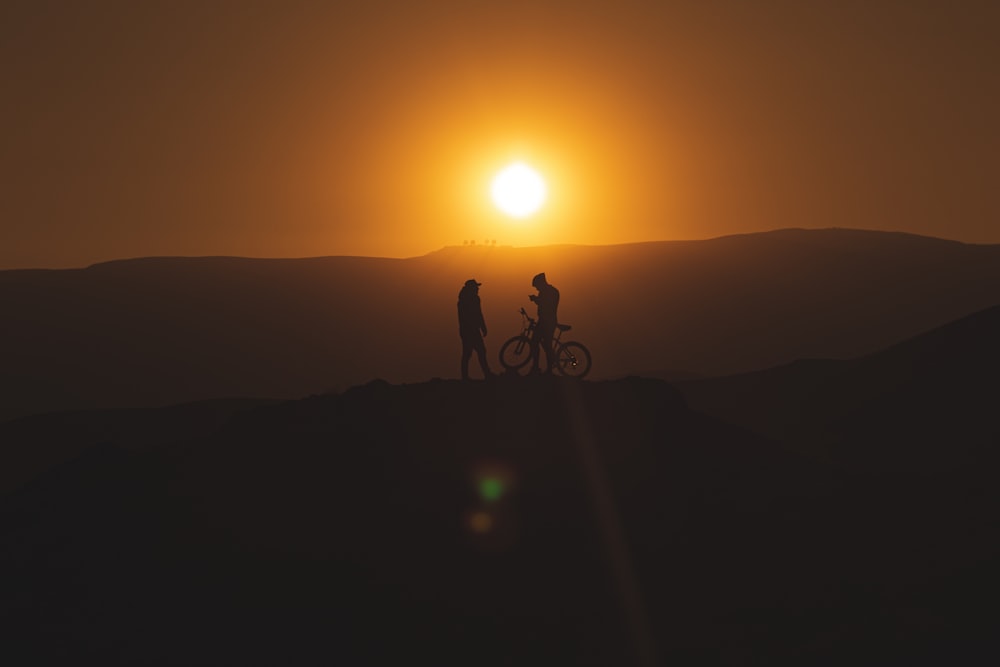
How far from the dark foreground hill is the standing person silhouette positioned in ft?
5.37

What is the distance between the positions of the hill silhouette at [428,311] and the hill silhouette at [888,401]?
56.0m

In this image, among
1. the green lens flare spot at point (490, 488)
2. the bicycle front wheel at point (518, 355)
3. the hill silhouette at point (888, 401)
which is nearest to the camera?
the green lens flare spot at point (490, 488)

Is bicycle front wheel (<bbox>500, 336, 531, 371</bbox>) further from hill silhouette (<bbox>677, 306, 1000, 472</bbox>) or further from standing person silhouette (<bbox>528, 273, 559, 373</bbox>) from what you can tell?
hill silhouette (<bbox>677, 306, 1000, 472</bbox>)

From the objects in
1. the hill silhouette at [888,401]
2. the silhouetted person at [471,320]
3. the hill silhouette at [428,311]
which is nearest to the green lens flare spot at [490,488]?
the silhouetted person at [471,320]

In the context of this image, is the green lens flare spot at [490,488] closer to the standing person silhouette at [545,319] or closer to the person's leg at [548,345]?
the standing person silhouette at [545,319]

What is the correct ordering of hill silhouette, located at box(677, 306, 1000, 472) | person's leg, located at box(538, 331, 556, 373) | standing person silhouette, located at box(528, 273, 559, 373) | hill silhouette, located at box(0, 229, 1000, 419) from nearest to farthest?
standing person silhouette, located at box(528, 273, 559, 373) → person's leg, located at box(538, 331, 556, 373) → hill silhouette, located at box(677, 306, 1000, 472) → hill silhouette, located at box(0, 229, 1000, 419)

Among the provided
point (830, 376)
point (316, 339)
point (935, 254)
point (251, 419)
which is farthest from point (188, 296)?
point (251, 419)

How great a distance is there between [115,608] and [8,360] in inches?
4222

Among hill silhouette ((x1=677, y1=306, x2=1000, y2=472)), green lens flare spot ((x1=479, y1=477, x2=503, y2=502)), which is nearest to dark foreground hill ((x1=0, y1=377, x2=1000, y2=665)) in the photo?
green lens flare spot ((x1=479, y1=477, x2=503, y2=502))

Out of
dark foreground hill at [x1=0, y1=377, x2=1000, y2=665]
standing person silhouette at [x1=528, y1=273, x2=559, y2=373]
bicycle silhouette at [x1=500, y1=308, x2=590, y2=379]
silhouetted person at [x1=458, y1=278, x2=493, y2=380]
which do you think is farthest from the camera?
bicycle silhouette at [x1=500, y1=308, x2=590, y2=379]

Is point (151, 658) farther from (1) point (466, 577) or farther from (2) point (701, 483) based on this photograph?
(2) point (701, 483)

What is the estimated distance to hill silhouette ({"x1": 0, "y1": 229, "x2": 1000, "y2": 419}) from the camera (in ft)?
370

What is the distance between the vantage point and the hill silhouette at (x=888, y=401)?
34.0m

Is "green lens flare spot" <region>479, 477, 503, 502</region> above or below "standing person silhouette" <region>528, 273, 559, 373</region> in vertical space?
below
